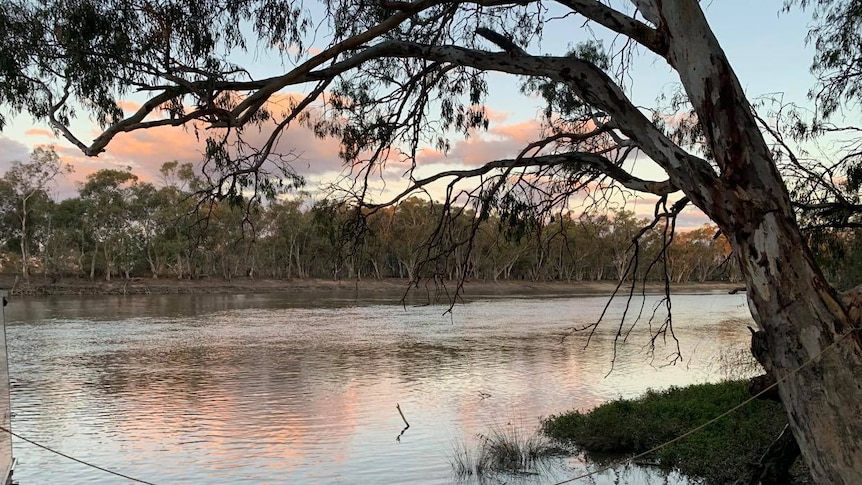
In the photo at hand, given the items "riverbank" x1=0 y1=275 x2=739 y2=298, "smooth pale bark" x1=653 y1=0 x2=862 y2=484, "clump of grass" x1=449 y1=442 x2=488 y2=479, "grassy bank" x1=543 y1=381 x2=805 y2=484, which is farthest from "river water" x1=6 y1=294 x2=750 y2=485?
"riverbank" x1=0 y1=275 x2=739 y2=298

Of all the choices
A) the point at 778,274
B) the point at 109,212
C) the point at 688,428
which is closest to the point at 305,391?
the point at 688,428

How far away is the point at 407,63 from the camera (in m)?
5.13

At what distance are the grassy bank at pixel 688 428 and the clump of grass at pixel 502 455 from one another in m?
0.35

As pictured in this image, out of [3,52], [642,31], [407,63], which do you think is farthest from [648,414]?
[3,52]

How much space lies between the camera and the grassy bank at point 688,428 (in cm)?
577

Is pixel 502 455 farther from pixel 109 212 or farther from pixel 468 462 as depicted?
pixel 109 212

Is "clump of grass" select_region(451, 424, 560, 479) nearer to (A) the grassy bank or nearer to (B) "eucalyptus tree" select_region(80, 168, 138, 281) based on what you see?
(A) the grassy bank

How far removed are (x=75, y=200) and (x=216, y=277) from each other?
9.10 meters

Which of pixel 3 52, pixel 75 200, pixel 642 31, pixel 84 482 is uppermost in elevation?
pixel 75 200

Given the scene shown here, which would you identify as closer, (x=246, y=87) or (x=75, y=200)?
(x=246, y=87)

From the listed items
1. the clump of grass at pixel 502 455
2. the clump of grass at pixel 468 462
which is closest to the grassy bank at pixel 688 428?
the clump of grass at pixel 502 455

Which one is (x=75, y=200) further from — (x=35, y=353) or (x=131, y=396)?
(x=131, y=396)

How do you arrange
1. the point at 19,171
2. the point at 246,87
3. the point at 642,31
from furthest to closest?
the point at 19,171 → the point at 246,87 → the point at 642,31

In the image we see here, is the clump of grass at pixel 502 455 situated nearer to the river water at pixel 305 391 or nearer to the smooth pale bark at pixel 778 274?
the river water at pixel 305 391
